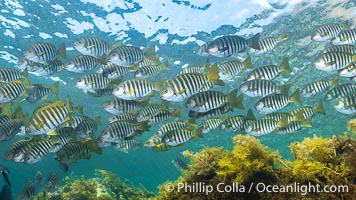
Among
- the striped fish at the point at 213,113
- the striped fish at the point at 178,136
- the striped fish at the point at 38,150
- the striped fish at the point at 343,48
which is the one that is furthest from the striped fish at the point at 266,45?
the striped fish at the point at 38,150

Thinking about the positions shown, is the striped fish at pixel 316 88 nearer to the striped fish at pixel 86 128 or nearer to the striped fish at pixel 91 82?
the striped fish at pixel 91 82

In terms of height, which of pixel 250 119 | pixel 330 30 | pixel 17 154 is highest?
pixel 330 30

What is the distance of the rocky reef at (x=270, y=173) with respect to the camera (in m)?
4.38

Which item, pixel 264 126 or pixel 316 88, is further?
pixel 316 88

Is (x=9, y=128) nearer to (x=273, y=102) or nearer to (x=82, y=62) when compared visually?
(x=82, y=62)

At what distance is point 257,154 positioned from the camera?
5152 millimetres

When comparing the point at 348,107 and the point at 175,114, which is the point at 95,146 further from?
the point at 348,107

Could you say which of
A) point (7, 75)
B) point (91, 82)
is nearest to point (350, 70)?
point (91, 82)

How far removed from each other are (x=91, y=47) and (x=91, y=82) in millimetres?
930

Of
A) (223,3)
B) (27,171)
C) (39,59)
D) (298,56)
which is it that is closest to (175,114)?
(39,59)

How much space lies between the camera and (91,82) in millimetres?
7832

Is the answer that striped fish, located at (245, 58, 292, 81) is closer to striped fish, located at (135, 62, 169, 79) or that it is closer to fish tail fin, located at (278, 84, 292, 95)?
Result: fish tail fin, located at (278, 84, 292, 95)

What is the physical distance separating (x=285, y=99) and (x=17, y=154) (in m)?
6.45

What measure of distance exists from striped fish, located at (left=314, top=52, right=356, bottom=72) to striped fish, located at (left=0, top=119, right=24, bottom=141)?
288 inches
